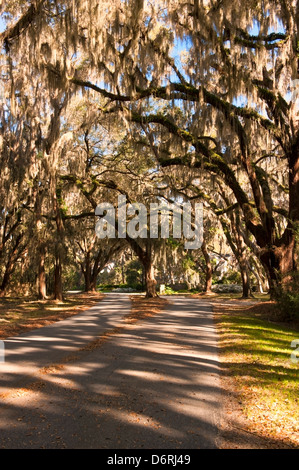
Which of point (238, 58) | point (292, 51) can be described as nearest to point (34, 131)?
point (238, 58)

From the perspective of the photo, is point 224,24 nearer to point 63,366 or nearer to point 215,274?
point 63,366

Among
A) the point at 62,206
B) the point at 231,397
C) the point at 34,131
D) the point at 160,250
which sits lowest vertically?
the point at 231,397

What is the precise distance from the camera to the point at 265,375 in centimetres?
578

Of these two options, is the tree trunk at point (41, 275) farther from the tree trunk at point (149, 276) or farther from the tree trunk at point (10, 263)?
the tree trunk at point (10, 263)

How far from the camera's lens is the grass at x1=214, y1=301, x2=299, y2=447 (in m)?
3.98

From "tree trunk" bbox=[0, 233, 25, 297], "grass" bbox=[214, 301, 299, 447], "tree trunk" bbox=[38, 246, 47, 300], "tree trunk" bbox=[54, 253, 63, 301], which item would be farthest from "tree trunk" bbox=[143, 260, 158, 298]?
"grass" bbox=[214, 301, 299, 447]

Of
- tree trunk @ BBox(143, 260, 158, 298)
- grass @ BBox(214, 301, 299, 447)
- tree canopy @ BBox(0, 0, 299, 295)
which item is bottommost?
grass @ BBox(214, 301, 299, 447)

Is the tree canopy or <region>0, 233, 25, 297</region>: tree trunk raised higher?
the tree canopy

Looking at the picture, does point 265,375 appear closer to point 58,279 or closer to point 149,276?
point 58,279

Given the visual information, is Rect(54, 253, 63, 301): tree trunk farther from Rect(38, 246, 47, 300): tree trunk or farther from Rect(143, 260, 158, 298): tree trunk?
Rect(143, 260, 158, 298): tree trunk

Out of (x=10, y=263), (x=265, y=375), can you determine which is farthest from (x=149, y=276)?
(x=265, y=375)

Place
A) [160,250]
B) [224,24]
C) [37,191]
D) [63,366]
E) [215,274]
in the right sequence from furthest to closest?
[215,274] → [160,250] → [37,191] → [224,24] → [63,366]
